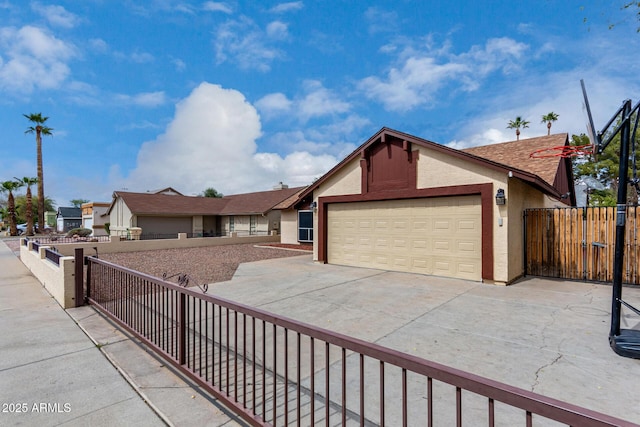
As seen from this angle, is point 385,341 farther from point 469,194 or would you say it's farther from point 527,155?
point 527,155

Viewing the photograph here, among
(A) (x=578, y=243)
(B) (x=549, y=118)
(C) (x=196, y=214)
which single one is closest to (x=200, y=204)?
(C) (x=196, y=214)

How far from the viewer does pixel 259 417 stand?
2564mm

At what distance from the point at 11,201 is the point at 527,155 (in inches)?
1973

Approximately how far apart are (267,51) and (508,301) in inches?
489

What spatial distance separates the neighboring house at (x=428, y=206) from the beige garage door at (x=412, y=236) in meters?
0.03

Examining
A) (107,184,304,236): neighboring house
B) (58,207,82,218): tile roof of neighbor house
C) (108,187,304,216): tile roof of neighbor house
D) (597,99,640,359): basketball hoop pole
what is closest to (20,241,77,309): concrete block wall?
(597,99,640,359): basketball hoop pole

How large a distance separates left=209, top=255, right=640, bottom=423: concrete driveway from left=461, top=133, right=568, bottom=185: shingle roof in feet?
13.8

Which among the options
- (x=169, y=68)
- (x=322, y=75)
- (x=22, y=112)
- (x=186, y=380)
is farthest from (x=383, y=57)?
(x=22, y=112)

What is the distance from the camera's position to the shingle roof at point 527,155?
35.3 ft

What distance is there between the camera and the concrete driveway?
3.34 metres

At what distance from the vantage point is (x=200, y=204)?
1195 inches

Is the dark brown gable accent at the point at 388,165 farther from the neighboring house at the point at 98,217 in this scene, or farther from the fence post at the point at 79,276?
the neighboring house at the point at 98,217

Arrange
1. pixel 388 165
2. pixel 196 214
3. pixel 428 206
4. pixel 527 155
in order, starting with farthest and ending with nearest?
pixel 196 214 < pixel 527 155 < pixel 388 165 < pixel 428 206

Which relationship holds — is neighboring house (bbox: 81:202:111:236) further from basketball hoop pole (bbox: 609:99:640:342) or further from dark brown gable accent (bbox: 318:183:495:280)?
basketball hoop pole (bbox: 609:99:640:342)
